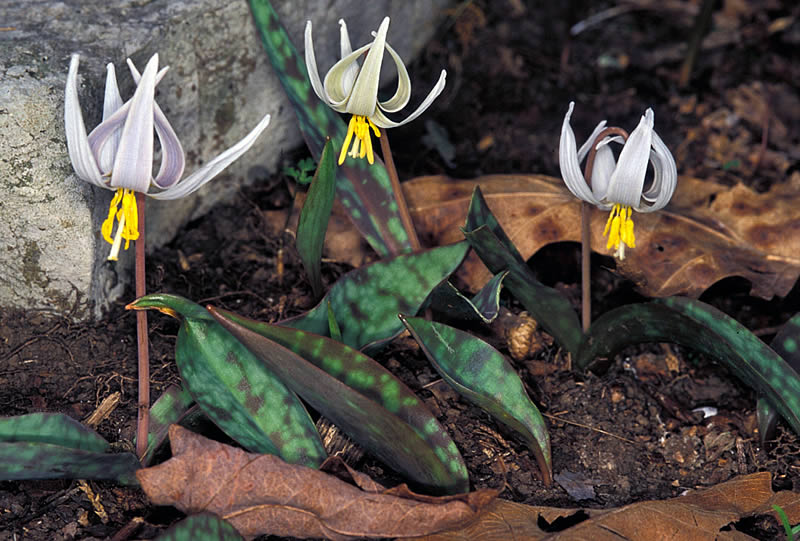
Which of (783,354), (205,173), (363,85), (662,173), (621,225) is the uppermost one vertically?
(363,85)

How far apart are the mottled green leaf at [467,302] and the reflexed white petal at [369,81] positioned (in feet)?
1.34

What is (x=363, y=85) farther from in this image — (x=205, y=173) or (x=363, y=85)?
(x=205, y=173)

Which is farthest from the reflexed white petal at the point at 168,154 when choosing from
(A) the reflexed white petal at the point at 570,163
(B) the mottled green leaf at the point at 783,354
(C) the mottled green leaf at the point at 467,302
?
(B) the mottled green leaf at the point at 783,354

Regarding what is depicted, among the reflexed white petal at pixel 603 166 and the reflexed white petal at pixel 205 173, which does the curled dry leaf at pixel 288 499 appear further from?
the reflexed white petal at pixel 603 166

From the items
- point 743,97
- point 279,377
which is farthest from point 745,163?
point 279,377

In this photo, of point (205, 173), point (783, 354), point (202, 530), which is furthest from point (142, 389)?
point (783, 354)

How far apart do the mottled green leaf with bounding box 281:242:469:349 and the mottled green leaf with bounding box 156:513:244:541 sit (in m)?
0.47

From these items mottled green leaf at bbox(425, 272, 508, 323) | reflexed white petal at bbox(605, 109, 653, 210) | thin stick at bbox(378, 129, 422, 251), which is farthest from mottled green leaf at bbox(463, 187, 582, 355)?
reflexed white petal at bbox(605, 109, 653, 210)

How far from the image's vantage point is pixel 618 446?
1924 millimetres

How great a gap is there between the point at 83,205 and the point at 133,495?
66 cm

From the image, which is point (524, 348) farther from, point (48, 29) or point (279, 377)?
point (48, 29)

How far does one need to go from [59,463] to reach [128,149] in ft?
1.94

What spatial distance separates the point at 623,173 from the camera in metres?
1.71

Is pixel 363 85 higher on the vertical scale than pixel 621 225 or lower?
higher
